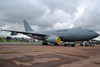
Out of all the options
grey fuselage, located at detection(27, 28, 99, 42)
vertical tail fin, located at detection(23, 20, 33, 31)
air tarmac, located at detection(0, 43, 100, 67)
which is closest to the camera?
air tarmac, located at detection(0, 43, 100, 67)

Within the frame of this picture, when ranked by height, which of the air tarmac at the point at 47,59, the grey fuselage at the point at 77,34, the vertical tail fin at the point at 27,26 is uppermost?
the vertical tail fin at the point at 27,26

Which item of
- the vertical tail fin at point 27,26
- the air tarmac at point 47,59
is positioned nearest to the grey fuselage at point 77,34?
the air tarmac at point 47,59

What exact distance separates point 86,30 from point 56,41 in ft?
23.4

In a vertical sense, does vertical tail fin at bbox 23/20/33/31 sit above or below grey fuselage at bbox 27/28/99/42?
above

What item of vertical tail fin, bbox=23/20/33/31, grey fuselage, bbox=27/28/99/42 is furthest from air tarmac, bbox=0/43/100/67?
vertical tail fin, bbox=23/20/33/31

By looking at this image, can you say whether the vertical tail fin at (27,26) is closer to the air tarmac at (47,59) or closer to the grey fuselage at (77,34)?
the grey fuselage at (77,34)

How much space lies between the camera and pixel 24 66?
3797 mm

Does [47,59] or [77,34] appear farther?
[77,34]

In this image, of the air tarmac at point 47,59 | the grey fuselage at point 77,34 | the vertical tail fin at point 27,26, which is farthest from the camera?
the vertical tail fin at point 27,26

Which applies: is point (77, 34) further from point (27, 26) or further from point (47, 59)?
point (27, 26)

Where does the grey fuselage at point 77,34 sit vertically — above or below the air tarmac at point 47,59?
above

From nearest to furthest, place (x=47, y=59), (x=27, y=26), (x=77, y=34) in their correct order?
(x=47, y=59), (x=77, y=34), (x=27, y=26)

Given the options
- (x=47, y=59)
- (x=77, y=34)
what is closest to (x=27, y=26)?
(x=77, y=34)

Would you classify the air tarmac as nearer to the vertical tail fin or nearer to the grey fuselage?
the grey fuselage
